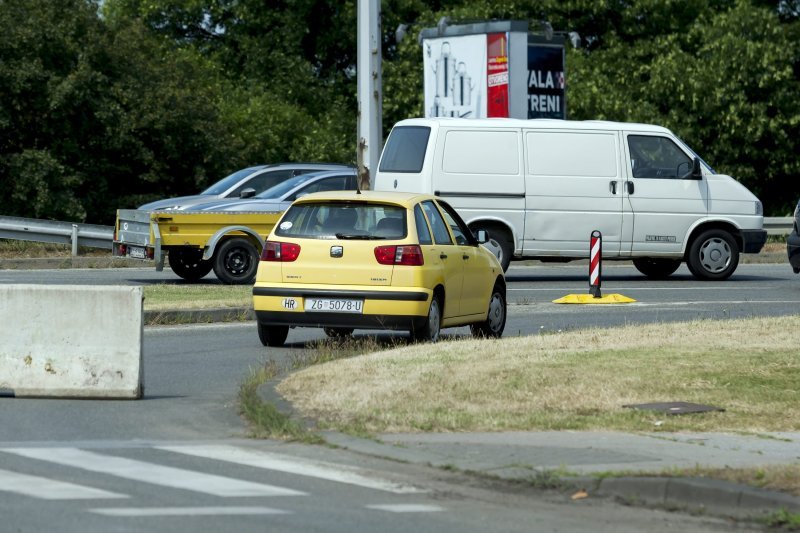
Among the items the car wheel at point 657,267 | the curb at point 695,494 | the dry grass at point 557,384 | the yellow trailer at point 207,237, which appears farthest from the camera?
the car wheel at point 657,267

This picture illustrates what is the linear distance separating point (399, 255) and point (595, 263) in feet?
21.2

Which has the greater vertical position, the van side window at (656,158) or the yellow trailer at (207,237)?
the van side window at (656,158)

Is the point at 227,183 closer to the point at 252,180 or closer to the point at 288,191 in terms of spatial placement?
the point at 252,180

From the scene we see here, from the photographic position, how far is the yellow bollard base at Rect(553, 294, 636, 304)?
21.0 meters

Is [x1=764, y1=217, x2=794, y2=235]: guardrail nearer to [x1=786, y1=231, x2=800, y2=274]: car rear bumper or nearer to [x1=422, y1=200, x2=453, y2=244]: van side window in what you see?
[x1=786, y1=231, x2=800, y2=274]: car rear bumper

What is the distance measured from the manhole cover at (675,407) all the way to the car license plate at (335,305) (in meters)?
4.42

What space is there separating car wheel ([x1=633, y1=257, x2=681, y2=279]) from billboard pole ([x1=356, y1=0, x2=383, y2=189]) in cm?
531

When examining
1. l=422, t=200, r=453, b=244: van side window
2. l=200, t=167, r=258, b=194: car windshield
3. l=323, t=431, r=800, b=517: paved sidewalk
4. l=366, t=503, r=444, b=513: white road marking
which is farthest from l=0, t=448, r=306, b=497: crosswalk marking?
l=200, t=167, r=258, b=194: car windshield

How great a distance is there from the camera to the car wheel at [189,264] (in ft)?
78.2

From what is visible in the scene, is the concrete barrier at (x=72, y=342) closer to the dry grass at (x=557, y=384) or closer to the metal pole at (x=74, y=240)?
the dry grass at (x=557, y=384)

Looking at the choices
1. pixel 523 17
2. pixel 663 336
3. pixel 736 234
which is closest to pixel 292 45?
pixel 523 17

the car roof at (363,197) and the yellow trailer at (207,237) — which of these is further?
the yellow trailer at (207,237)

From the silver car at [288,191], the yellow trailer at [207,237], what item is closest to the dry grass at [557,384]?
the yellow trailer at [207,237]

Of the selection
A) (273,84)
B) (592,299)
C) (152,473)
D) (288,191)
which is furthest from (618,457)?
(273,84)
